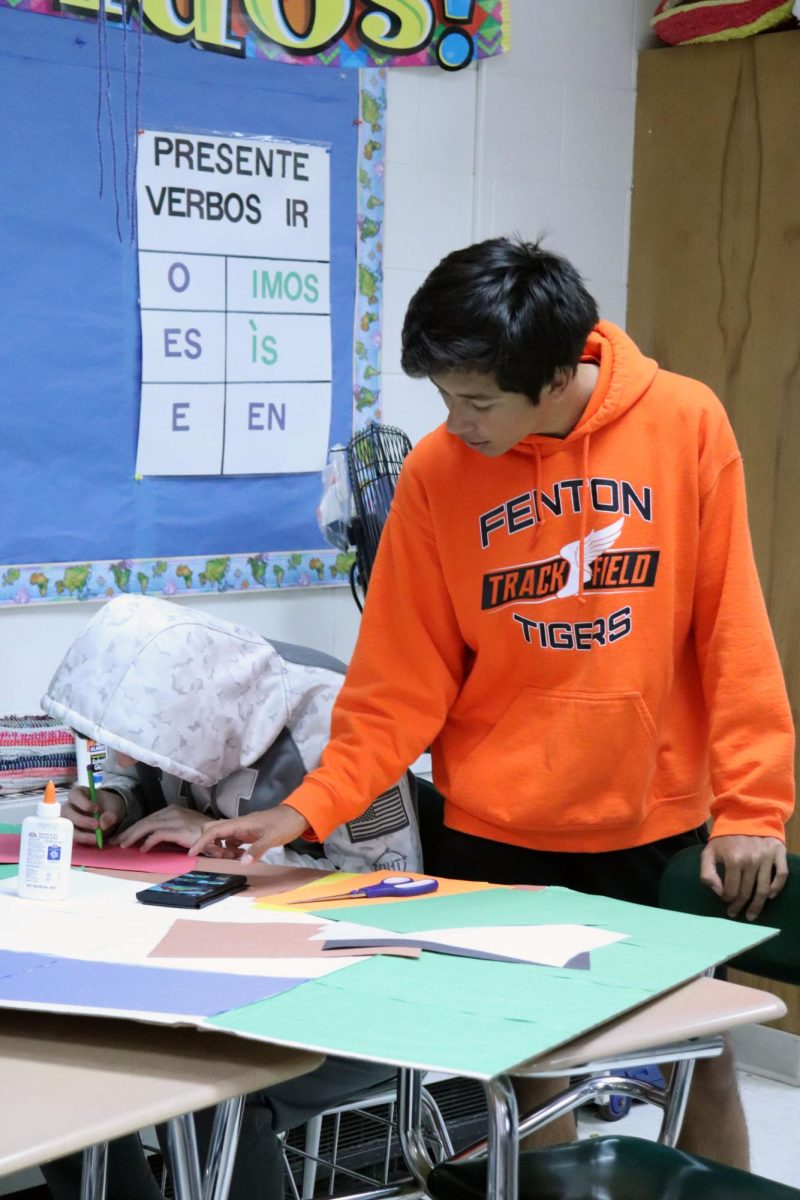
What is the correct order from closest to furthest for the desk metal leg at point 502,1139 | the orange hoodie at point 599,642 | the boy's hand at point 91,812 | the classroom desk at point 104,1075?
the classroom desk at point 104,1075, the desk metal leg at point 502,1139, the orange hoodie at point 599,642, the boy's hand at point 91,812

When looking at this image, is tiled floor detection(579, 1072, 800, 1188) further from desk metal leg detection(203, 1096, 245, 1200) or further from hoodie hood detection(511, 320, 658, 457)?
desk metal leg detection(203, 1096, 245, 1200)

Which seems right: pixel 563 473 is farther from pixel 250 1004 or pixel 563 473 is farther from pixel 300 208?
pixel 300 208

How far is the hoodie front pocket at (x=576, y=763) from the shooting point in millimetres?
1997

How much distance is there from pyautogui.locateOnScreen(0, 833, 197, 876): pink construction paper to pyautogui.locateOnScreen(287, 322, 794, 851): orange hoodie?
181 mm

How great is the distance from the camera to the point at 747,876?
1.83 meters

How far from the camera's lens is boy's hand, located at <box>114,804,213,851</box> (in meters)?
2.02

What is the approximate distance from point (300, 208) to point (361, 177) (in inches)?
6.5

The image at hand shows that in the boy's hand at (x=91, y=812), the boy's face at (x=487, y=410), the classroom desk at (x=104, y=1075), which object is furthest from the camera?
the boy's hand at (x=91, y=812)

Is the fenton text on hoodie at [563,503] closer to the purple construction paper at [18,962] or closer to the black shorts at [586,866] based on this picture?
the black shorts at [586,866]

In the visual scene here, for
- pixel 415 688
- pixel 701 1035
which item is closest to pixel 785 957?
pixel 701 1035

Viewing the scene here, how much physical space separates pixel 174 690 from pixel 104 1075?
2.48 ft

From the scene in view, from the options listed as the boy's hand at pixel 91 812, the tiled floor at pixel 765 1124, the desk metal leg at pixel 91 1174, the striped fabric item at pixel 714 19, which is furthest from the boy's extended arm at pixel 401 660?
the striped fabric item at pixel 714 19

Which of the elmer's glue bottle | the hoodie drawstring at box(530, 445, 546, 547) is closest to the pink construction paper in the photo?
the elmer's glue bottle

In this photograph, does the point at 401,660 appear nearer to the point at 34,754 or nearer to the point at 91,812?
the point at 91,812
